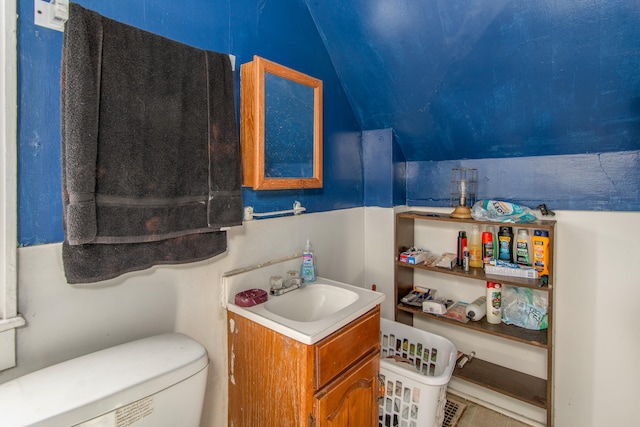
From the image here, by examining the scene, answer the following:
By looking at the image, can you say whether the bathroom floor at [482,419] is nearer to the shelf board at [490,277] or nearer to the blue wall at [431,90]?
the shelf board at [490,277]

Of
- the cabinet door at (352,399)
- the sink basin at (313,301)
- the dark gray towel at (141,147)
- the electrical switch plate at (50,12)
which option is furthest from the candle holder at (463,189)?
the electrical switch plate at (50,12)

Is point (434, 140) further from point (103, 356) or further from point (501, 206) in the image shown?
point (103, 356)

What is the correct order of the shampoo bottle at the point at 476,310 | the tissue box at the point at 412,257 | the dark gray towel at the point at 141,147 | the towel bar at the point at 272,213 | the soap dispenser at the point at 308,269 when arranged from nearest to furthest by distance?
the dark gray towel at the point at 141,147 → the towel bar at the point at 272,213 → the soap dispenser at the point at 308,269 → the shampoo bottle at the point at 476,310 → the tissue box at the point at 412,257

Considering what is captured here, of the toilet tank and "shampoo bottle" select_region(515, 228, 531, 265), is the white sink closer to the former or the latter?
the toilet tank

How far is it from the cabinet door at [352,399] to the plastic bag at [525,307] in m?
0.91

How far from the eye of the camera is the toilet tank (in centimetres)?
67

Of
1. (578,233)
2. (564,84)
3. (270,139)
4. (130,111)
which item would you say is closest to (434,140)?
(564,84)

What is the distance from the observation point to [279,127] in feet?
4.67

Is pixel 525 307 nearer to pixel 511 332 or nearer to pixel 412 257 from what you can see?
pixel 511 332

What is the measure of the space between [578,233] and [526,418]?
108 centimetres

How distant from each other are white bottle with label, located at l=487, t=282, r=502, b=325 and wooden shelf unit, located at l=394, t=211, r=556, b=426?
1.6 inches

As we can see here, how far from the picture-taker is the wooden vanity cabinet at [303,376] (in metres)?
1.05

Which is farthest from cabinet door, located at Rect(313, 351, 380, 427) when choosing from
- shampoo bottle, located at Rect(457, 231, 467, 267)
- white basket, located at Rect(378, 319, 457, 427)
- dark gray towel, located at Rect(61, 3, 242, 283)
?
shampoo bottle, located at Rect(457, 231, 467, 267)

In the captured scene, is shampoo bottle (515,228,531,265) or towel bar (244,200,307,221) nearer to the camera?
towel bar (244,200,307,221)
